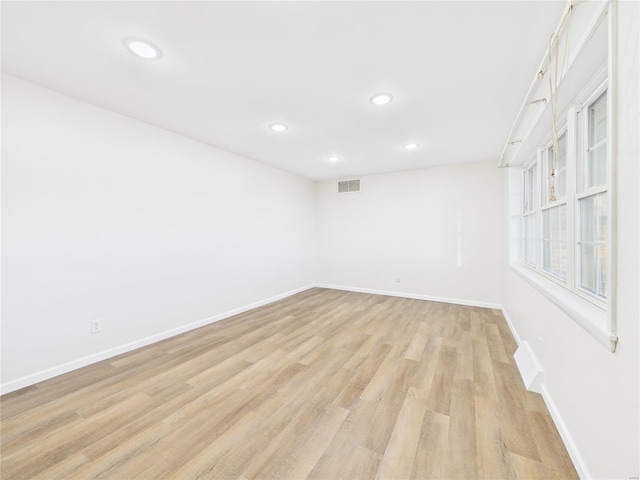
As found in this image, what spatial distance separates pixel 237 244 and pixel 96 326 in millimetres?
1939

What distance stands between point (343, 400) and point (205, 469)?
977 mm

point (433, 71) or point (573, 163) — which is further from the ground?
point (433, 71)

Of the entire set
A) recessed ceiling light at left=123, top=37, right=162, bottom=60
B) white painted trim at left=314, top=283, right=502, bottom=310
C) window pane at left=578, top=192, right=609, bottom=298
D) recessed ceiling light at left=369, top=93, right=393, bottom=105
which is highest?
recessed ceiling light at left=123, top=37, right=162, bottom=60

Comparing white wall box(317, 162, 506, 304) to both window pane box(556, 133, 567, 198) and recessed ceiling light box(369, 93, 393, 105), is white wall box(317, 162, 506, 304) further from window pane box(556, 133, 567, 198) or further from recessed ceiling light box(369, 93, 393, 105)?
recessed ceiling light box(369, 93, 393, 105)

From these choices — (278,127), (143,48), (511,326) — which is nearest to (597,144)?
(511,326)

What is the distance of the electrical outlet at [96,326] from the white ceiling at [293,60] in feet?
6.96

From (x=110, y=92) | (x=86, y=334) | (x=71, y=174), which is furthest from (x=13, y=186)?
(x=86, y=334)

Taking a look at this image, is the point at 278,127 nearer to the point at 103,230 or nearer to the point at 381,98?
the point at 381,98

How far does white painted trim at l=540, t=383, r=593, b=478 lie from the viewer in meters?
1.29

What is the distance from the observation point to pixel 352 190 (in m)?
5.56

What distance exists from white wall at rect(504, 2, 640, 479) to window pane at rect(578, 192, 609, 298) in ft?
1.16

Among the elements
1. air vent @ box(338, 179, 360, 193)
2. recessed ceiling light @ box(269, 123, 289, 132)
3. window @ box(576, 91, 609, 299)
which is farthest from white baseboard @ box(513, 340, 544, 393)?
air vent @ box(338, 179, 360, 193)

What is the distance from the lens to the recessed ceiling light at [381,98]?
2287mm

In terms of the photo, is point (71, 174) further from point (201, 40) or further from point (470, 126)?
point (470, 126)
